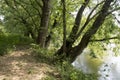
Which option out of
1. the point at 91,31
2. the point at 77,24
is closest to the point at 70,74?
the point at 91,31

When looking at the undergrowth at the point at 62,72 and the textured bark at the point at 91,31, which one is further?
the textured bark at the point at 91,31

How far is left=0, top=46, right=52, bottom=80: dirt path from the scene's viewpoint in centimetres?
696

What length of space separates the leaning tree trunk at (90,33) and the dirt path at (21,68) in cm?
188

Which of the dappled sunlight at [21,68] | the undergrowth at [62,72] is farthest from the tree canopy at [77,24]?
the dappled sunlight at [21,68]

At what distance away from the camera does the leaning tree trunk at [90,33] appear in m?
9.89

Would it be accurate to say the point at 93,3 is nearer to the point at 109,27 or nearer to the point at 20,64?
the point at 109,27

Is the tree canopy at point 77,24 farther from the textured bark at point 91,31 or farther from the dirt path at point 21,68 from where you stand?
the dirt path at point 21,68

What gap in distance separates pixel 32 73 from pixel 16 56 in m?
2.33

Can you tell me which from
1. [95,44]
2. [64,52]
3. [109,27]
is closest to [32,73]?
[64,52]

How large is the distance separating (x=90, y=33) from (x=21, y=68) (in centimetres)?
356

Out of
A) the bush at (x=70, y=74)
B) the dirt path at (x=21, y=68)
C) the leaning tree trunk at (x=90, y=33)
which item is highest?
the leaning tree trunk at (x=90, y=33)

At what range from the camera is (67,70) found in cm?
824

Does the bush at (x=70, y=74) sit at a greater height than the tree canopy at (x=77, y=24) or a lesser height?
lesser

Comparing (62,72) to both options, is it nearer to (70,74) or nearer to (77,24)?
(70,74)
